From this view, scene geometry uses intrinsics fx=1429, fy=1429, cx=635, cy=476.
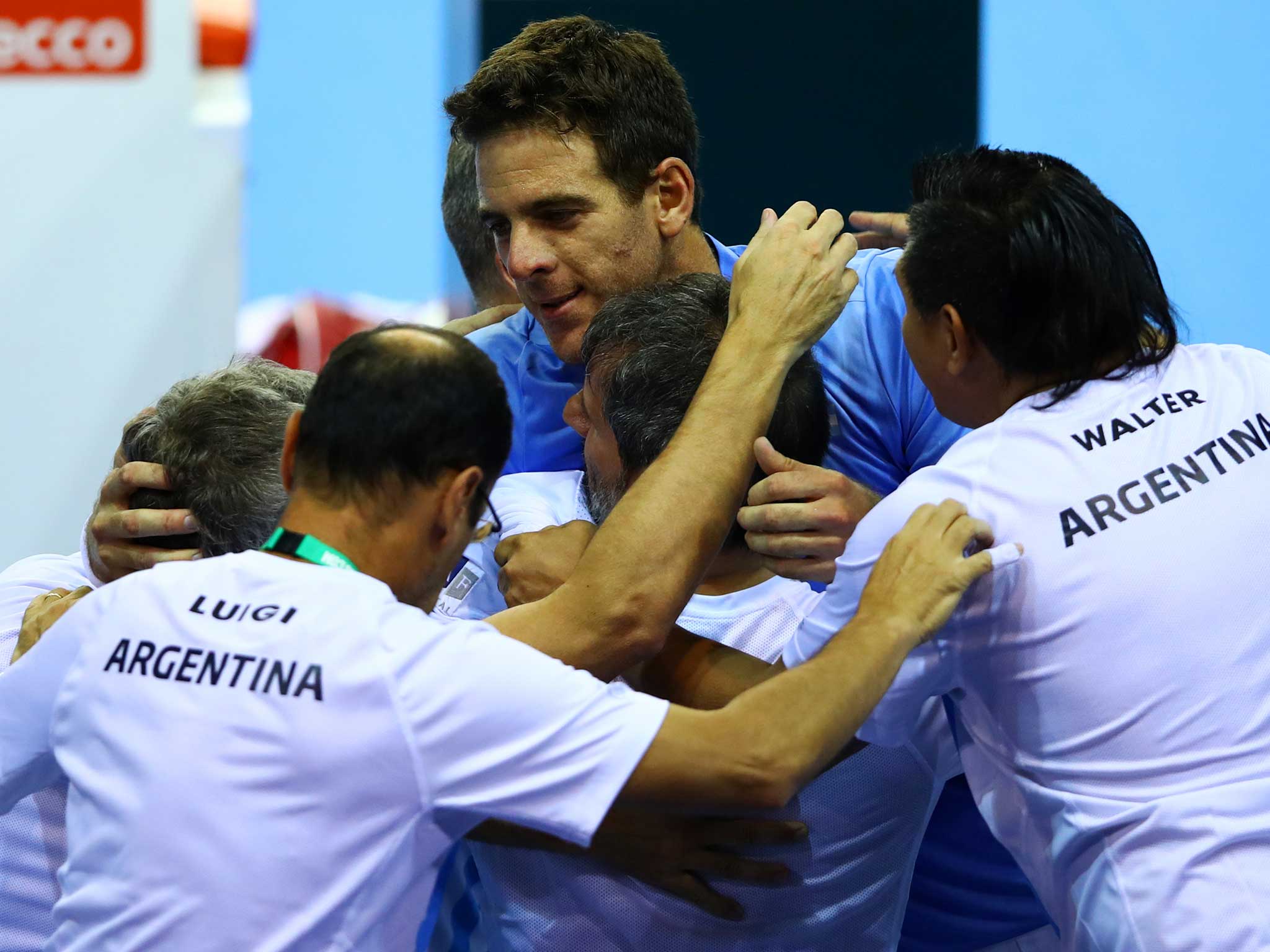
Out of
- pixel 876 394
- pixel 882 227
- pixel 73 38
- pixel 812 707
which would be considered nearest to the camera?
pixel 812 707

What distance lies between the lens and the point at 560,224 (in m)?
2.64

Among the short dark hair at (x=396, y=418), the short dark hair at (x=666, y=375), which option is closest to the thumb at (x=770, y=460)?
the short dark hair at (x=666, y=375)

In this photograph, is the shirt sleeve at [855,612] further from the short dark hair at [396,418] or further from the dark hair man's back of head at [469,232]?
the dark hair man's back of head at [469,232]

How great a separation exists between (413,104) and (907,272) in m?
5.34

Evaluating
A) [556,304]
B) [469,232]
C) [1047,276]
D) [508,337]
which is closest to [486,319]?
[508,337]

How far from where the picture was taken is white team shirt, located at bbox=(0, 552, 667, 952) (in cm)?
142

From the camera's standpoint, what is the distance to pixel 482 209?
105 inches

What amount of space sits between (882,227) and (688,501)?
1070 mm

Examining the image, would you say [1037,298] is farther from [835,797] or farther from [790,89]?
[790,89]

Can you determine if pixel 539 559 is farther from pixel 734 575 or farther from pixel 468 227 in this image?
pixel 468 227

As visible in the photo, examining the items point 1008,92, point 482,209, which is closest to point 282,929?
point 482,209

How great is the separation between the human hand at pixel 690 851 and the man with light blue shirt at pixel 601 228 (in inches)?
31.5

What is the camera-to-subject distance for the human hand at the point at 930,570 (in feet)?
5.30

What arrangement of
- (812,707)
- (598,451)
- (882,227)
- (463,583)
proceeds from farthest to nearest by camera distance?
1. (882,227)
2. (463,583)
3. (598,451)
4. (812,707)
